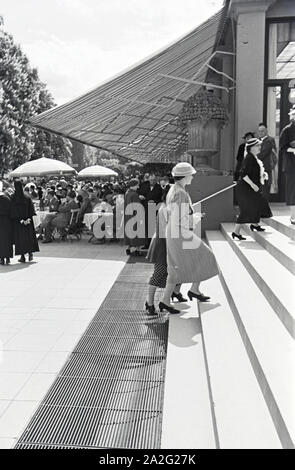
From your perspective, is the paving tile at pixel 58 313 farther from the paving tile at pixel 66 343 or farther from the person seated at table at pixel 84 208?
the person seated at table at pixel 84 208

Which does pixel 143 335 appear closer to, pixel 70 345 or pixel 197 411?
pixel 70 345

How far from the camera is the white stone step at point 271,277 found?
4.01m

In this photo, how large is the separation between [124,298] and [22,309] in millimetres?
1492

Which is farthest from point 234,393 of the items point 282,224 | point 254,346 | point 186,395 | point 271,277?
point 282,224

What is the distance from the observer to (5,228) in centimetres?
995

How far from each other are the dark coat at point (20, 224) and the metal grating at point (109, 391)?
4143 millimetres

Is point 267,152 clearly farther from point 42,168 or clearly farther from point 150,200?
point 42,168

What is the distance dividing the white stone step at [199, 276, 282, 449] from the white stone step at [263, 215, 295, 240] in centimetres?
212

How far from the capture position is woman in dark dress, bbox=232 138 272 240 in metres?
7.20

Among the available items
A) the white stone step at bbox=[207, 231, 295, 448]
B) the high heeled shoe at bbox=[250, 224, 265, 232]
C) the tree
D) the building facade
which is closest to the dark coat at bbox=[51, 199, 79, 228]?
the building facade

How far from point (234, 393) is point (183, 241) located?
7.31 feet

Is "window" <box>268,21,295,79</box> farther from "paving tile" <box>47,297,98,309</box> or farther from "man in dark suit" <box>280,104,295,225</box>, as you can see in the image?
"paving tile" <box>47,297,98,309</box>

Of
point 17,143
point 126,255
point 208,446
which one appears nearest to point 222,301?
point 208,446

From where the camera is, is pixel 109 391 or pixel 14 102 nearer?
pixel 109 391
